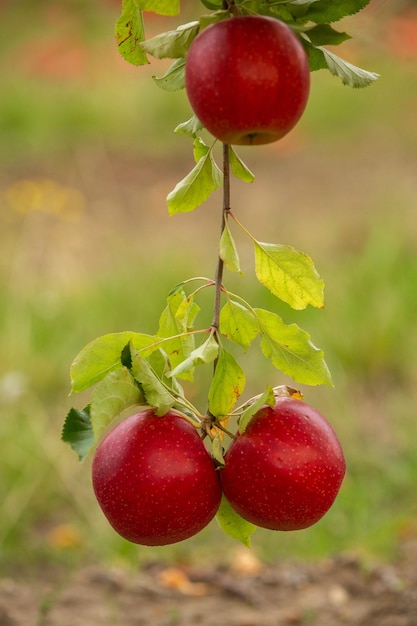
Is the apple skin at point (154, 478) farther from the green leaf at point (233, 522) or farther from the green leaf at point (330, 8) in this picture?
the green leaf at point (330, 8)

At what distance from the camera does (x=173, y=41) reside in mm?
889

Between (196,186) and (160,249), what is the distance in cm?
293

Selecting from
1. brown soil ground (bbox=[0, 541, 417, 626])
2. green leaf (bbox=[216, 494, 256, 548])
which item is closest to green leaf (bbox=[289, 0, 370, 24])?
green leaf (bbox=[216, 494, 256, 548])

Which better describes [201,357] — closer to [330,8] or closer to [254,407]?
[254,407]

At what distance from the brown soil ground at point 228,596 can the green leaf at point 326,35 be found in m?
1.15

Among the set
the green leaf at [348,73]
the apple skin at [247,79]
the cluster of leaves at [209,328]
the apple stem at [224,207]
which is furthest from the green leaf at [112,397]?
the green leaf at [348,73]

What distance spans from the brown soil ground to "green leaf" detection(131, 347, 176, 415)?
Answer: 940 millimetres

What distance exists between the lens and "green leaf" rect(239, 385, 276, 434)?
891mm

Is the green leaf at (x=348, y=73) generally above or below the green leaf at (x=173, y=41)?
below

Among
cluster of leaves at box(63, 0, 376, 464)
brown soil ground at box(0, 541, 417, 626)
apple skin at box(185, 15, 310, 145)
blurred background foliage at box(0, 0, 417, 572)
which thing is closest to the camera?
apple skin at box(185, 15, 310, 145)

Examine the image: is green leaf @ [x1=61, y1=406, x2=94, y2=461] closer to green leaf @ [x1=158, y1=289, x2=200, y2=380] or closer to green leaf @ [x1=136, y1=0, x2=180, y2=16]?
green leaf @ [x1=158, y1=289, x2=200, y2=380]

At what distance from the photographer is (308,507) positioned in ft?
2.98

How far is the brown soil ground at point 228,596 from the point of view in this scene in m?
1.84

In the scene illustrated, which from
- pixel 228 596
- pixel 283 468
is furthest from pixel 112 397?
pixel 228 596
